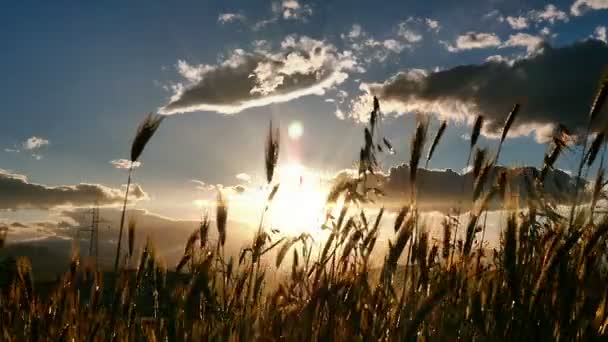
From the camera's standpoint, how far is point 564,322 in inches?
106

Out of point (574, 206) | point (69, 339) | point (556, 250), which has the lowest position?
point (69, 339)

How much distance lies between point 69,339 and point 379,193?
2599 mm

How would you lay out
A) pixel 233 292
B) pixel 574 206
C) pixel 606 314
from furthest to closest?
pixel 233 292 → pixel 574 206 → pixel 606 314

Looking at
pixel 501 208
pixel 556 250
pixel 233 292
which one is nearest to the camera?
pixel 556 250

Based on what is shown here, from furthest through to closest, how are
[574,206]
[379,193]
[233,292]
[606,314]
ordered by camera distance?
1. [379,193]
2. [233,292]
3. [574,206]
4. [606,314]

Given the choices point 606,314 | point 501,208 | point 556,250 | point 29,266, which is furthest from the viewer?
point 29,266

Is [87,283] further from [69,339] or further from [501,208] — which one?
[501,208]

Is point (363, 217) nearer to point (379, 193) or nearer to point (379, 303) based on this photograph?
point (379, 193)

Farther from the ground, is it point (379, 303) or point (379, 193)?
point (379, 193)

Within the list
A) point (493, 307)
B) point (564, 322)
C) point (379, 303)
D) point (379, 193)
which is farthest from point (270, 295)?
point (564, 322)

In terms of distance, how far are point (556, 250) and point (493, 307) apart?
1.66 feet

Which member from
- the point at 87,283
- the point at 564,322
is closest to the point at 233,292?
the point at 87,283

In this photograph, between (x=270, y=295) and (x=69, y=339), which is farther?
(x=270, y=295)

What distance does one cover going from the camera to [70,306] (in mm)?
3859
